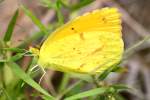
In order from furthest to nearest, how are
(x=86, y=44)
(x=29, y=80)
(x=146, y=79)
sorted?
(x=146, y=79), (x=86, y=44), (x=29, y=80)

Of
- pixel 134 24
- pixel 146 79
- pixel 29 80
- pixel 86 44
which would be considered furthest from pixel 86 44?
pixel 134 24

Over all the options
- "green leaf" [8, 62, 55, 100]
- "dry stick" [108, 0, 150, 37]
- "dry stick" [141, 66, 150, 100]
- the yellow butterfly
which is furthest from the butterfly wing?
"dry stick" [108, 0, 150, 37]

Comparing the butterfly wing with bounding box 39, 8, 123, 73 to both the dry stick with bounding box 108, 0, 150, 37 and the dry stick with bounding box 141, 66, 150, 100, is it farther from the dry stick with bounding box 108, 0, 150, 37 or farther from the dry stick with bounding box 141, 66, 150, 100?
the dry stick with bounding box 108, 0, 150, 37

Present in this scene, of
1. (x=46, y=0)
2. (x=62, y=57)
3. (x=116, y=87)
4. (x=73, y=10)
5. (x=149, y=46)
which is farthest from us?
A: (x=149, y=46)

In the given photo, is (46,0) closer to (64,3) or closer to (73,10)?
(64,3)

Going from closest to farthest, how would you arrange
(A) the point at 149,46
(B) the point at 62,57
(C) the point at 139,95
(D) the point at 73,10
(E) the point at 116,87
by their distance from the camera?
(E) the point at 116,87, (B) the point at 62,57, (D) the point at 73,10, (C) the point at 139,95, (A) the point at 149,46

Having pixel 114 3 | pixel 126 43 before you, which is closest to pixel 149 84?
pixel 126 43

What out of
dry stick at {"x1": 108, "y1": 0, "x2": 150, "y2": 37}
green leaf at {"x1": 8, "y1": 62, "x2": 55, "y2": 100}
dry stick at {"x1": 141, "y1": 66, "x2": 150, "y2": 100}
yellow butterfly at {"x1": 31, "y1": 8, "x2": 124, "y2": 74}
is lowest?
dry stick at {"x1": 141, "y1": 66, "x2": 150, "y2": 100}

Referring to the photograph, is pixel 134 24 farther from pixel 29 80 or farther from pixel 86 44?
pixel 29 80

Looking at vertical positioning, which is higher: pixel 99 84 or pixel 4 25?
pixel 99 84
